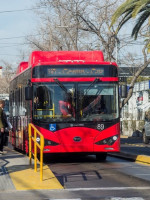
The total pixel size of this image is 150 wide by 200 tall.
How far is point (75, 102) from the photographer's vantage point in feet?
57.5

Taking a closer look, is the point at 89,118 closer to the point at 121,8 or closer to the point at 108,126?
the point at 108,126

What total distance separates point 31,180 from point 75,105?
18.8ft

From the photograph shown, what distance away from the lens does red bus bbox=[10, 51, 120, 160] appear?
1730 cm

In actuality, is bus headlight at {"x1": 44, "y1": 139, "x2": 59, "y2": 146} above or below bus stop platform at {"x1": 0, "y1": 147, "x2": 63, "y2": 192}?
above

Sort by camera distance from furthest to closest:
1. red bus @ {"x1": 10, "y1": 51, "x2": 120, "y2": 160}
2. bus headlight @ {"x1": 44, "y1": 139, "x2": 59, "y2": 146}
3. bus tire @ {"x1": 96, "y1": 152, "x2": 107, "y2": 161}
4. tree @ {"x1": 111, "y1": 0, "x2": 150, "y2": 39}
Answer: tree @ {"x1": 111, "y1": 0, "x2": 150, "y2": 39} < bus tire @ {"x1": 96, "y1": 152, "x2": 107, "y2": 161} < red bus @ {"x1": 10, "y1": 51, "x2": 120, "y2": 160} < bus headlight @ {"x1": 44, "y1": 139, "x2": 59, "y2": 146}

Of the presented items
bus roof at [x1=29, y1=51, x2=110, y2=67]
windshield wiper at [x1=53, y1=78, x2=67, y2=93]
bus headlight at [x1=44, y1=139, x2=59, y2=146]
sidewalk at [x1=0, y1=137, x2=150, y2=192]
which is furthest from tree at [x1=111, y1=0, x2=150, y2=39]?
sidewalk at [x1=0, y1=137, x2=150, y2=192]

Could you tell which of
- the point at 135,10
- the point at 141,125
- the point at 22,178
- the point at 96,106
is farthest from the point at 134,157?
the point at 141,125

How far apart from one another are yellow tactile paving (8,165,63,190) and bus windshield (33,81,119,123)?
144 inches

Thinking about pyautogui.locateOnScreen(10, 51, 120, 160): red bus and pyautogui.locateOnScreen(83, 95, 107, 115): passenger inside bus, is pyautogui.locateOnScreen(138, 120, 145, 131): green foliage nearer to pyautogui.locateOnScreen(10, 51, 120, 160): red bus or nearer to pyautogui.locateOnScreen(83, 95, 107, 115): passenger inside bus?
pyautogui.locateOnScreen(10, 51, 120, 160): red bus

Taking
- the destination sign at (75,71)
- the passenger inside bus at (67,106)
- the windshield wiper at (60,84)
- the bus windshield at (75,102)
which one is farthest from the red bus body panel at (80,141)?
the destination sign at (75,71)

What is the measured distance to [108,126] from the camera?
17562 mm

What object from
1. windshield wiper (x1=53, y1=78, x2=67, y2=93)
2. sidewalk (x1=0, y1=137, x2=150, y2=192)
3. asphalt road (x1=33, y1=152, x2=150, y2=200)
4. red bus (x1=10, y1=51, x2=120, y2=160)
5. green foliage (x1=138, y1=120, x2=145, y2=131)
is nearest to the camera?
asphalt road (x1=33, y1=152, x2=150, y2=200)

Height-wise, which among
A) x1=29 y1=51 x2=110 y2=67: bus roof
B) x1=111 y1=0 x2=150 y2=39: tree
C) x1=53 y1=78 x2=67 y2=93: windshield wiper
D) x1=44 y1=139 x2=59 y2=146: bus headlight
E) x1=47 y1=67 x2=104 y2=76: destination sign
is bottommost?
x1=44 y1=139 x2=59 y2=146: bus headlight

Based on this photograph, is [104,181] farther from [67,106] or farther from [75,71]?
[75,71]
